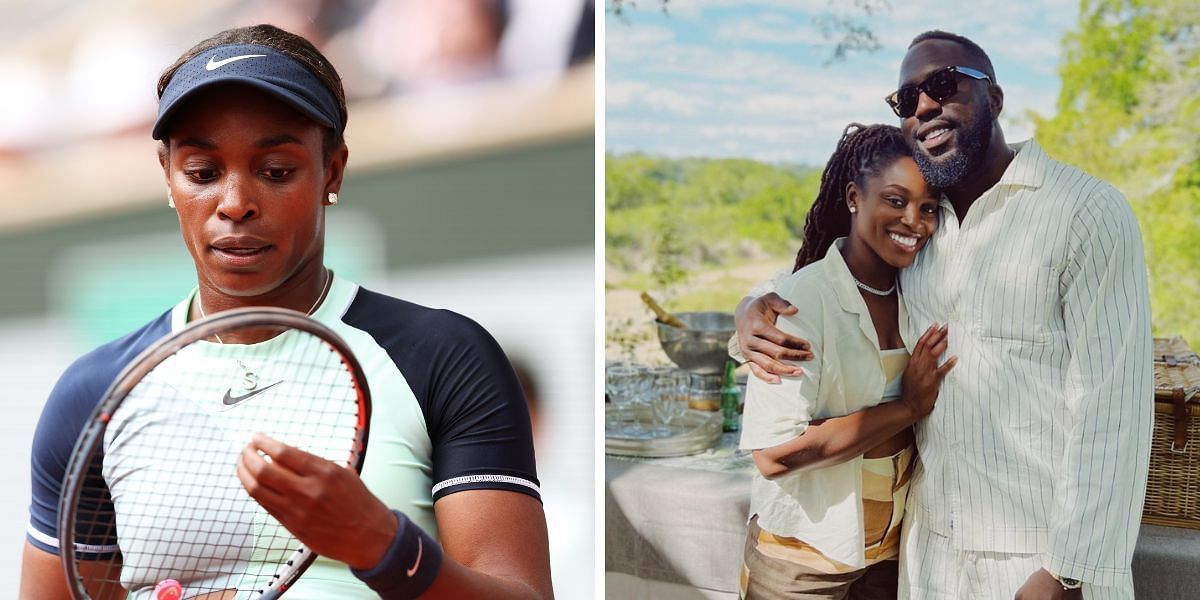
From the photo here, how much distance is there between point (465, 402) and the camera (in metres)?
1.79

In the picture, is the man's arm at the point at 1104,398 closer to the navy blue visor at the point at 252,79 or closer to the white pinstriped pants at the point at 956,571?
the white pinstriped pants at the point at 956,571

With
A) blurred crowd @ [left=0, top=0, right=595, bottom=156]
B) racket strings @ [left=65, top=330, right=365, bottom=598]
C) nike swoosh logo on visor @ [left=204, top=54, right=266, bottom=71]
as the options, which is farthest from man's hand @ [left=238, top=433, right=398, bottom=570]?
blurred crowd @ [left=0, top=0, right=595, bottom=156]

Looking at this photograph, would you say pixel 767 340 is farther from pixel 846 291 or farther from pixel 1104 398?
pixel 1104 398

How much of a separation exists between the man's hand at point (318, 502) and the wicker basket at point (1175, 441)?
1.77 m

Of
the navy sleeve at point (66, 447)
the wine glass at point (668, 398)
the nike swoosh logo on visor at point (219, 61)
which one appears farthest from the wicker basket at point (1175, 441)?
the navy sleeve at point (66, 447)

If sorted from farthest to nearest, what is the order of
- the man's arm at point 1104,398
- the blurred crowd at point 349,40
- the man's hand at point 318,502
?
the blurred crowd at point 349,40 → the man's arm at point 1104,398 → the man's hand at point 318,502

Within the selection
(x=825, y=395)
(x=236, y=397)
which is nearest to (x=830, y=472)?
(x=825, y=395)

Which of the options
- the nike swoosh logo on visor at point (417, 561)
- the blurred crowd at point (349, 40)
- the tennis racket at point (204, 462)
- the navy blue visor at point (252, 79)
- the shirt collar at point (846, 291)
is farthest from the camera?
the blurred crowd at point (349, 40)

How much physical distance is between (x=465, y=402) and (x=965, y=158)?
4.29 feet

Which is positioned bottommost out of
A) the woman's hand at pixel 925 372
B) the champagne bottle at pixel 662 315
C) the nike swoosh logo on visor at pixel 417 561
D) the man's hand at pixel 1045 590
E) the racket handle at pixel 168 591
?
the man's hand at pixel 1045 590

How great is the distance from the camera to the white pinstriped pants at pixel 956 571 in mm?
2414

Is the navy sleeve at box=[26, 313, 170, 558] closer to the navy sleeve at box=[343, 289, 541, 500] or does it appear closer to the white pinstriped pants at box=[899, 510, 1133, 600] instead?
the navy sleeve at box=[343, 289, 541, 500]

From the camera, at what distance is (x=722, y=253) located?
9.23 ft

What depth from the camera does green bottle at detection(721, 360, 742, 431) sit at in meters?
2.79
